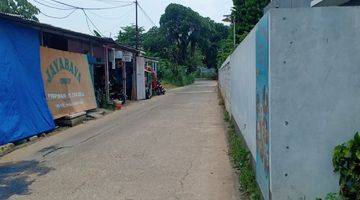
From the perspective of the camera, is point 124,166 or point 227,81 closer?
point 124,166

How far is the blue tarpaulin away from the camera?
1135 centimetres

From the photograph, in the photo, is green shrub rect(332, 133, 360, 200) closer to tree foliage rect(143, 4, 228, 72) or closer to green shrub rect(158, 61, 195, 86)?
green shrub rect(158, 61, 195, 86)

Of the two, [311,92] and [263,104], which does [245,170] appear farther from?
[311,92]

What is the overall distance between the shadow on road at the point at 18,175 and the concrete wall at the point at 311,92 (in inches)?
168

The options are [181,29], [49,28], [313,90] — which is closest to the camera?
[313,90]

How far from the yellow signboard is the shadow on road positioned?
559cm

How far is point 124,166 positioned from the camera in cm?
842

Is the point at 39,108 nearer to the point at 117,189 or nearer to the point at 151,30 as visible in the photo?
the point at 117,189

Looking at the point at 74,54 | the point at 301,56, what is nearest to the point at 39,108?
the point at 74,54

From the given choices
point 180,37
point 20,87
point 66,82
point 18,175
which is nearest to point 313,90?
point 18,175

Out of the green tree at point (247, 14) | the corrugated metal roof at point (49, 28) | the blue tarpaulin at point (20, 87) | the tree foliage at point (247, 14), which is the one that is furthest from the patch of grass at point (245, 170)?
the green tree at point (247, 14)

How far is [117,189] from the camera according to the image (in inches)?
266

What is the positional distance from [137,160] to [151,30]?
2507 inches

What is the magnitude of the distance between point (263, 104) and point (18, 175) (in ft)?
17.0
